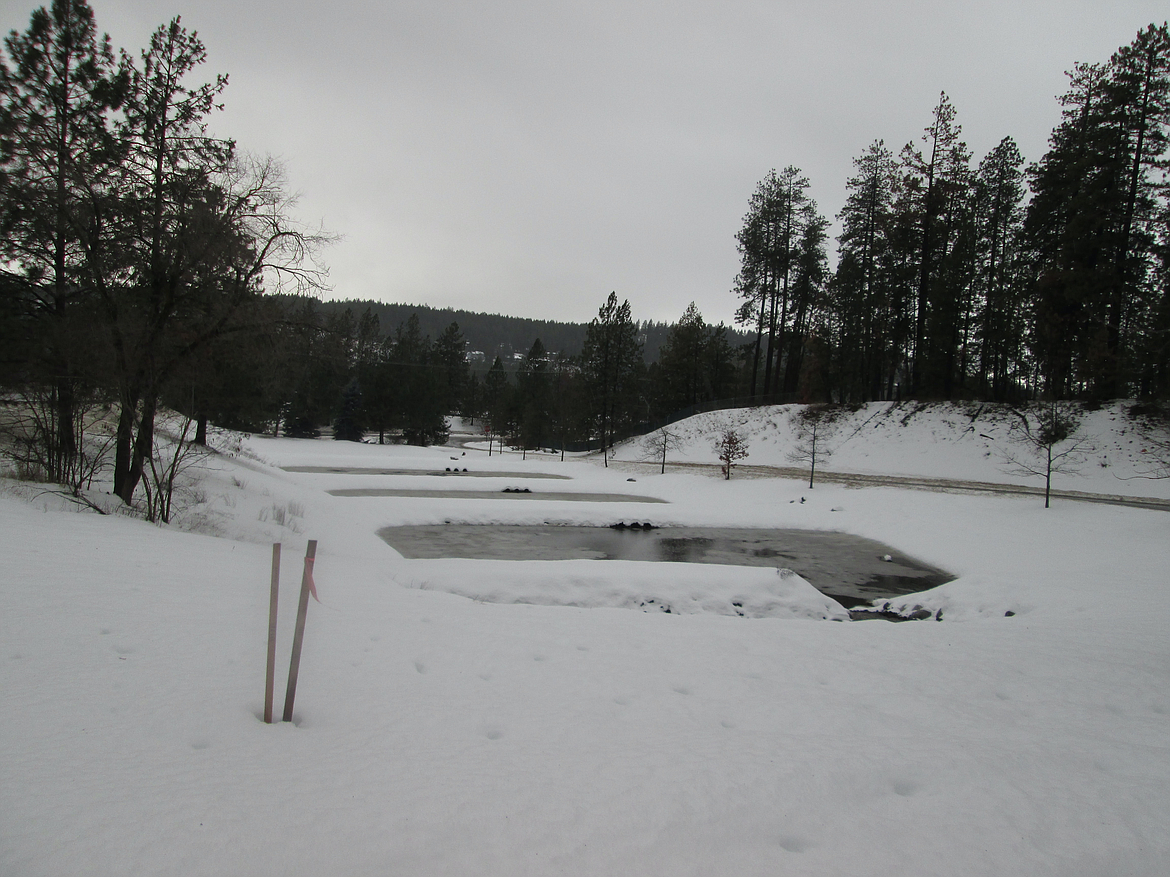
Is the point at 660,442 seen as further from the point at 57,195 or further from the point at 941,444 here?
the point at 57,195

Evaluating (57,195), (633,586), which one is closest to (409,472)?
(57,195)

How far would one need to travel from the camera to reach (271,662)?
409cm

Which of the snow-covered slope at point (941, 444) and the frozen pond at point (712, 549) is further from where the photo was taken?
the snow-covered slope at point (941, 444)

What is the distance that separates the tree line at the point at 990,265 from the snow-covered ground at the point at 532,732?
10837mm

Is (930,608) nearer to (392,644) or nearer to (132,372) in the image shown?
(392,644)

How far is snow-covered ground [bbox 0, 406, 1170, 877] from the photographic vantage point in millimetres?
3074

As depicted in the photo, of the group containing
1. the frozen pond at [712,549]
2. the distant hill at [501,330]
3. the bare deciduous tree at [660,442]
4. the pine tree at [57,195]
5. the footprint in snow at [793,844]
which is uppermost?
the distant hill at [501,330]

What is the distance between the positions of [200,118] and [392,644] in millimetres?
14207

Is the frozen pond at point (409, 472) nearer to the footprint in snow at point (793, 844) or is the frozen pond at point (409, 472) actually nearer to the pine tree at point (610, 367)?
the pine tree at point (610, 367)

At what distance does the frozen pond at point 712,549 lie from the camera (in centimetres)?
1407

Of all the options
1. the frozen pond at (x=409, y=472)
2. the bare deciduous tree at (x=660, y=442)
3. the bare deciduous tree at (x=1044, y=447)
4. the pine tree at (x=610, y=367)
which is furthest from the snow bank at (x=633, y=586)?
the pine tree at (x=610, y=367)

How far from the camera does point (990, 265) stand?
3578 cm

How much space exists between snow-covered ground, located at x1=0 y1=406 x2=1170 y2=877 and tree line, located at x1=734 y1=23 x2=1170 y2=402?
1084 centimetres

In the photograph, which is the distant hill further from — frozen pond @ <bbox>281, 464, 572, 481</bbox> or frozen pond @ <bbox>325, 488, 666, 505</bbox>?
frozen pond @ <bbox>325, 488, 666, 505</bbox>
